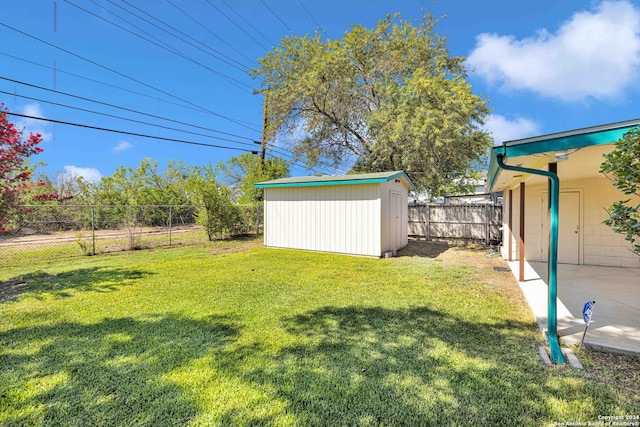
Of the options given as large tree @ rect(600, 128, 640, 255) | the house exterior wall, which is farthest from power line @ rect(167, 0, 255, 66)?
the house exterior wall

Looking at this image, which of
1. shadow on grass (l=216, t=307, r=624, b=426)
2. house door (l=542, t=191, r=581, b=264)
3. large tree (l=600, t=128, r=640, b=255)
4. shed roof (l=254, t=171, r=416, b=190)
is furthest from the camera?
shed roof (l=254, t=171, r=416, b=190)

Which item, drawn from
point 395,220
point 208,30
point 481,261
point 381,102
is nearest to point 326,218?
point 395,220

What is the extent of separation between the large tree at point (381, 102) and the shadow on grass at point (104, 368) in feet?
33.8

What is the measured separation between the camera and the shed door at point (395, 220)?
9.16 metres

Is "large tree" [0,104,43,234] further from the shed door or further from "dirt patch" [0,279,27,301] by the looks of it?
the shed door

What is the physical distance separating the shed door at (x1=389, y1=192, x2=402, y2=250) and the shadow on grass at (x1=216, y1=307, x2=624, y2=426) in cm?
587

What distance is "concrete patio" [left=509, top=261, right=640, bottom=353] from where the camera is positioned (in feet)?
9.89

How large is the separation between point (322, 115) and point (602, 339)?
13.4 meters

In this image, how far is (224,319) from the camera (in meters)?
3.58

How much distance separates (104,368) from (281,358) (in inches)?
58.6

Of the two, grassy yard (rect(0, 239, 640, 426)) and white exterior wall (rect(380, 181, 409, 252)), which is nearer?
grassy yard (rect(0, 239, 640, 426))

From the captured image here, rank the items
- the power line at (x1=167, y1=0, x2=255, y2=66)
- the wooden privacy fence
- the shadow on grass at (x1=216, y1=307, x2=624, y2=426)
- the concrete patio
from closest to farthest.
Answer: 1. the shadow on grass at (x1=216, y1=307, x2=624, y2=426)
2. the concrete patio
3. the power line at (x1=167, y1=0, x2=255, y2=66)
4. the wooden privacy fence

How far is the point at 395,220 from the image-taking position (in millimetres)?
9570

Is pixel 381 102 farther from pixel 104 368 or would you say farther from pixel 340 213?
pixel 104 368
